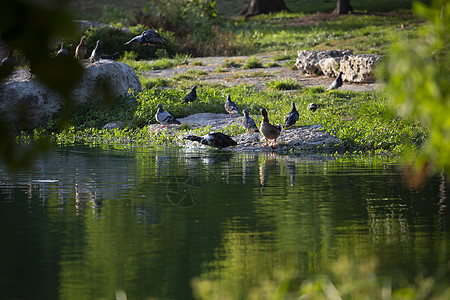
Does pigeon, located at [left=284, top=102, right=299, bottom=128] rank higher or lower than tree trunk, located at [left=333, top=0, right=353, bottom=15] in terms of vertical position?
lower

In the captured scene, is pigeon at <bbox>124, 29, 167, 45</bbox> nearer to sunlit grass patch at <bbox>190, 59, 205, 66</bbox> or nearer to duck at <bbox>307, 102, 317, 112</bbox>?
sunlit grass patch at <bbox>190, 59, 205, 66</bbox>

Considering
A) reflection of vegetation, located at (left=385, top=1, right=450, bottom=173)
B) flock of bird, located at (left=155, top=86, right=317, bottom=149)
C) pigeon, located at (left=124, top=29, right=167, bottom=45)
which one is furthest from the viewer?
pigeon, located at (left=124, top=29, right=167, bottom=45)

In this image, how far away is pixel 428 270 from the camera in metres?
6.12

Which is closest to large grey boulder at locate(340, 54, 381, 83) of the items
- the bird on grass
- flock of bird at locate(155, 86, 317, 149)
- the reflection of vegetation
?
flock of bird at locate(155, 86, 317, 149)

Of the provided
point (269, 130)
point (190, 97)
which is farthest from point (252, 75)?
point (269, 130)

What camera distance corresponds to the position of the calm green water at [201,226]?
604cm

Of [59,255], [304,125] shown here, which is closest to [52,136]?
[304,125]

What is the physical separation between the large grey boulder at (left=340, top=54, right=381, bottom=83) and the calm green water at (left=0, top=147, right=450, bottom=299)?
10.5m

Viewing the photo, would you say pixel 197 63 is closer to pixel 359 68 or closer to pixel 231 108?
pixel 359 68

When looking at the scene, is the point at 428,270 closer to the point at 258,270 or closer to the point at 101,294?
the point at 258,270

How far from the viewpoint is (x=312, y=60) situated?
25328 millimetres

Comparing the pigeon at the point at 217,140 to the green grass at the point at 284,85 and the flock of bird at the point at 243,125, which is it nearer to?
the flock of bird at the point at 243,125

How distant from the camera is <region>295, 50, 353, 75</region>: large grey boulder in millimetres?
25219

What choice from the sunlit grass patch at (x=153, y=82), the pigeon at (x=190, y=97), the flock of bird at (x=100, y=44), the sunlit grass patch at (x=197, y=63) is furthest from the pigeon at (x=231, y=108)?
the sunlit grass patch at (x=197, y=63)
